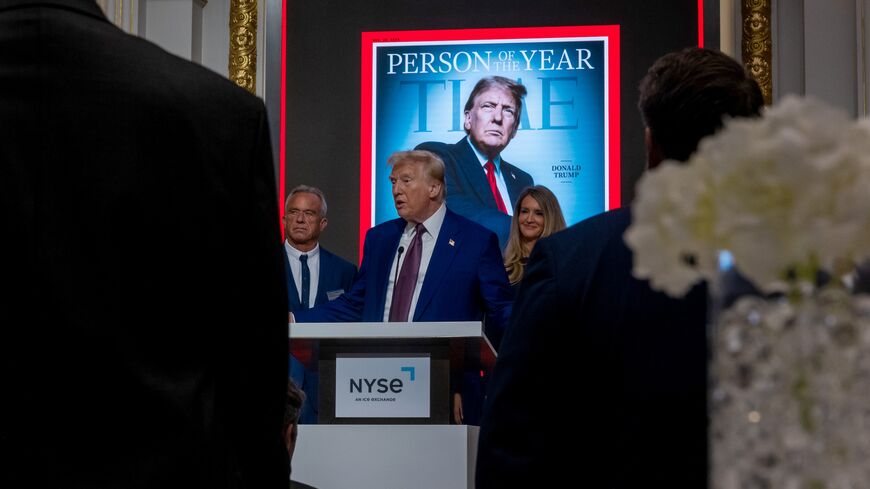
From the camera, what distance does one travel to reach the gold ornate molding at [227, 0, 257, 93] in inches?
356

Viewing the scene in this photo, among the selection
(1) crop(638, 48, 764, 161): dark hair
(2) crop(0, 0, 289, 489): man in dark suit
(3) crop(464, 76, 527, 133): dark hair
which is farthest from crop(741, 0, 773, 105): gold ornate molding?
(2) crop(0, 0, 289, 489): man in dark suit

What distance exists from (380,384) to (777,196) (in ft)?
11.4

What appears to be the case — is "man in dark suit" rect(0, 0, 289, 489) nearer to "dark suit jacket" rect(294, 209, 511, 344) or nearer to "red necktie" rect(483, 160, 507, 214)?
"dark suit jacket" rect(294, 209, 511, 344)

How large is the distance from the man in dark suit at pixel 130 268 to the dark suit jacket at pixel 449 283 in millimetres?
4344

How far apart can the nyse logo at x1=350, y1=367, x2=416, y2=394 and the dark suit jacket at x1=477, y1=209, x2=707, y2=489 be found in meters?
2.01

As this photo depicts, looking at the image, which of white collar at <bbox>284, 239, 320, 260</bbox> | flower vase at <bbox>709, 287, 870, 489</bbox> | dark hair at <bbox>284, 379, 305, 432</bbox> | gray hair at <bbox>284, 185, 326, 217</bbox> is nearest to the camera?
flower vase at <bbox>709, 287, 870, 489</bbox>

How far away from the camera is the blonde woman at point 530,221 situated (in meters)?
7.57

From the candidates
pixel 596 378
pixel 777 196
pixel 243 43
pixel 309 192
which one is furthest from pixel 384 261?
pixel 777 196

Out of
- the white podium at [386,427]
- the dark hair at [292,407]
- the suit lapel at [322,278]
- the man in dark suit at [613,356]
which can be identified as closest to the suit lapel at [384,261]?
the suit lapel at [322,278]

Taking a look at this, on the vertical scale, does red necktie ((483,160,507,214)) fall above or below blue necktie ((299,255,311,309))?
above

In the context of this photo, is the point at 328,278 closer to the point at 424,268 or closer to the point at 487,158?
the point at 487,158

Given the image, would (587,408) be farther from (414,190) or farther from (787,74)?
(787,74)

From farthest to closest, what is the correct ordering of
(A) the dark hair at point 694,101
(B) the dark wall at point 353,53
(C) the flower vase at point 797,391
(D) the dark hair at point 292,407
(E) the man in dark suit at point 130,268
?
1. (B) the dark wall at point 353,53
2. (D) the dark hair at point 292,407
3. (A) the dark hair at point 694,101
4. (E) the man in dark suit at point 130,268
5. (C) the flower vase at point 797,391

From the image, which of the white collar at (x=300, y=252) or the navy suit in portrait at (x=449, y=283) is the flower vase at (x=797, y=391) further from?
the white collar at (x=300, y=252)
